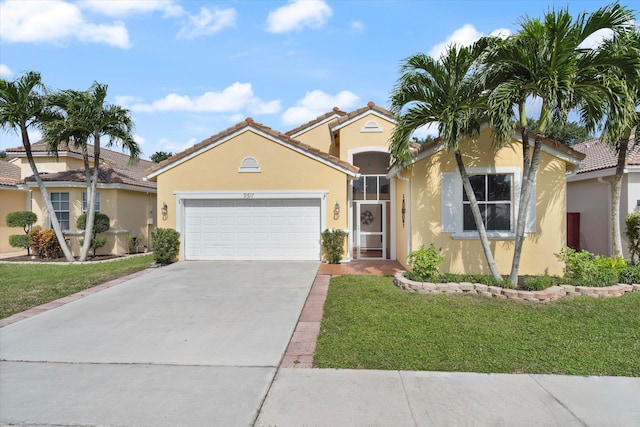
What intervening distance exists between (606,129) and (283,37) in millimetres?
9043

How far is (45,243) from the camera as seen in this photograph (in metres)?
14.6

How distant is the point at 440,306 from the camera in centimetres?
727

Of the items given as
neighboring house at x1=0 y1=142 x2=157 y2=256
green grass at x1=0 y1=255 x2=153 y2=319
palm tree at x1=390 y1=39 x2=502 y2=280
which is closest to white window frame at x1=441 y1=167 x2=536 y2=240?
palm tree at x1=390 y1=39 x2=502 y2=280

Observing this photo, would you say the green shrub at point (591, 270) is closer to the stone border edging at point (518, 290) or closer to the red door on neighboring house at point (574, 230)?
the stone border edging at point (518, 290)

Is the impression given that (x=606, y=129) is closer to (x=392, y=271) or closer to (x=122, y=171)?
(x=392, y=271)

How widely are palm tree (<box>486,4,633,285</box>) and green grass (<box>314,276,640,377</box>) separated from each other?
3.67 metres

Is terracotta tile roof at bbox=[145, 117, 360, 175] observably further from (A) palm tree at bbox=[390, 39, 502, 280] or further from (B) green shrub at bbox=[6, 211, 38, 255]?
(B) green shrub at bbox=[6, 211, 38, 255]

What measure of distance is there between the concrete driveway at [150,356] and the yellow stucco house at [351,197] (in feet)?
13.5

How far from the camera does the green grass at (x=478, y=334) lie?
481cm

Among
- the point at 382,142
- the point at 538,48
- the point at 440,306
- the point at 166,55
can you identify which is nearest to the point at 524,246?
the point at 440,306

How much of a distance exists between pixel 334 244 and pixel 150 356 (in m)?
7.86

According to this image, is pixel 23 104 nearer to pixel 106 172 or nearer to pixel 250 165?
pixel 106 172

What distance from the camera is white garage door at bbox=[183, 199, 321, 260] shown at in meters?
13.0

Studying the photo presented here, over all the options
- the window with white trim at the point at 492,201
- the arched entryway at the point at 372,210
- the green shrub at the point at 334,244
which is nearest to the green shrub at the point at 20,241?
the green shrub at the point at 334,244
